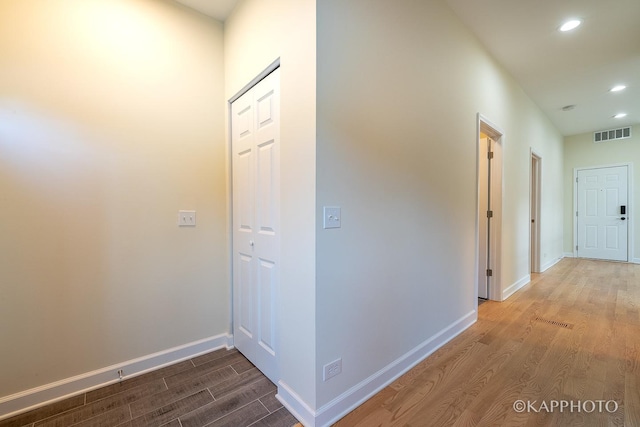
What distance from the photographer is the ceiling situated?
2354mm

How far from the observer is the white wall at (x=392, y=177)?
1.48 meters

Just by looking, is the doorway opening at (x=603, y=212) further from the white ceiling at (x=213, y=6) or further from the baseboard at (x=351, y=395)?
the white ceiling at (x=213, y=6)

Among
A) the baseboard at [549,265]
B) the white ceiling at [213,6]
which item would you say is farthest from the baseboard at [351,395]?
the baseboard at [549,265]

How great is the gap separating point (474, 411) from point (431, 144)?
1.84m

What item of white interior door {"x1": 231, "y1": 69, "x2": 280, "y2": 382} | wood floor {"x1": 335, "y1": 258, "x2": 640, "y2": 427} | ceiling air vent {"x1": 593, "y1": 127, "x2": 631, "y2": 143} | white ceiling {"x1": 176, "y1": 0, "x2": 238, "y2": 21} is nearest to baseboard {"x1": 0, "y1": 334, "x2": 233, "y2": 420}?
white interior door {"x1": 231, "y1": 69, "x2": 280, "y2": 382}

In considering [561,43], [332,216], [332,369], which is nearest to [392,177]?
[332,216]

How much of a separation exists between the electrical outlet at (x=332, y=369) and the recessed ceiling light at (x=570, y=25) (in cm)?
365

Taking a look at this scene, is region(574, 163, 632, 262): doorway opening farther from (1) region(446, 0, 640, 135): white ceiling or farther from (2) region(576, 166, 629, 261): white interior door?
(1) region(446, 0, 640, 135): white ceiling

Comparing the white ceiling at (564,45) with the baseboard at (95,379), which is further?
the white ceiling at (564,45)

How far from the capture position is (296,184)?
1528 mm

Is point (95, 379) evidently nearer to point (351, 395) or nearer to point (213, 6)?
point (351, 395)

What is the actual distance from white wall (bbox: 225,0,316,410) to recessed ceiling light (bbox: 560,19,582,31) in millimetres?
2793

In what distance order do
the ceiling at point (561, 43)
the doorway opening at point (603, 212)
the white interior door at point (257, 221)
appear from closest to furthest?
the white interior door at point (257, 221) → the ceiling at point (561, 43) → the doorway opening at point (603, 212)

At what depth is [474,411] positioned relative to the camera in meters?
1.56
